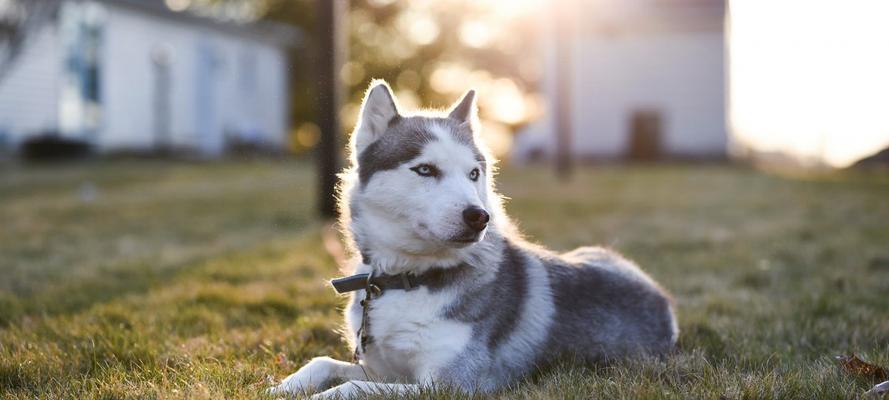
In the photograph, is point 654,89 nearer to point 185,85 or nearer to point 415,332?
point 185,85

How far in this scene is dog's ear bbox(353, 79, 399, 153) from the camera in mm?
3676

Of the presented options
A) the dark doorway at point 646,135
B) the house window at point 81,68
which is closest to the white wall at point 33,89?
the house window at point 81,68

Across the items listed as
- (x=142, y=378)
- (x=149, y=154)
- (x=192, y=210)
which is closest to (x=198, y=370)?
(x=142, y=378)

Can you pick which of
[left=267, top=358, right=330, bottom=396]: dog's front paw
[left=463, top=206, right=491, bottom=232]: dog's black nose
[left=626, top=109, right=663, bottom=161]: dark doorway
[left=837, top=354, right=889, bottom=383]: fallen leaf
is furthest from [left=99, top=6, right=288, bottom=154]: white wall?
[left=837, top=354, right=889, bottom=383]: fallen leaf

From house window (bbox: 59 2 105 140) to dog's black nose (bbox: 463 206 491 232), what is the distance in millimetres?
22854

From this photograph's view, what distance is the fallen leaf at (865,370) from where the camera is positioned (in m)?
3.33

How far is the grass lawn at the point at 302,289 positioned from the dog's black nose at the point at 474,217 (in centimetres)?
68

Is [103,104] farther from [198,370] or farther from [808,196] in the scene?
[198,370]

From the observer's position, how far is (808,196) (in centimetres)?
1348

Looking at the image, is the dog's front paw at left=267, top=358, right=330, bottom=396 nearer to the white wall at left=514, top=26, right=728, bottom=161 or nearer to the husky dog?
the husky dog

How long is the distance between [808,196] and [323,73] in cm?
863

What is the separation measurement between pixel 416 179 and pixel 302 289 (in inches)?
107

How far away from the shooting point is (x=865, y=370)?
132 inches

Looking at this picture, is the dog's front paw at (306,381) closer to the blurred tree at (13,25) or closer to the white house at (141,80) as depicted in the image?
the blurred tree at (13,25)
